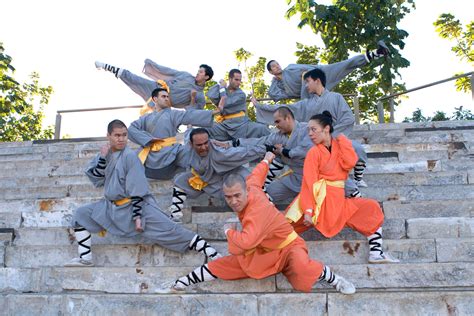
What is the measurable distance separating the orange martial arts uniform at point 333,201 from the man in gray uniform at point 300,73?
329 centimetres

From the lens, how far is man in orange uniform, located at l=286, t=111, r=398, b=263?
471cm

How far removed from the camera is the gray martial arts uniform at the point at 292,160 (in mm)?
5711

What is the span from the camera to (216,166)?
5891 millimetres

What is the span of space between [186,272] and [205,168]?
1.60 meters

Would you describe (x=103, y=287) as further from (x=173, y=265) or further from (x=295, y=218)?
(x=295, y=218)

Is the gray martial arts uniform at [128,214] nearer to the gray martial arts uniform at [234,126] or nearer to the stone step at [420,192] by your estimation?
the stone step at [420,192]

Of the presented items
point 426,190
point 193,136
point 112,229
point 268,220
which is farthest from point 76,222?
point 426,190

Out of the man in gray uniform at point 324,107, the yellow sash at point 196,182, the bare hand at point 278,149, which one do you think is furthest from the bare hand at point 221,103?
the bare hand at point 278,149

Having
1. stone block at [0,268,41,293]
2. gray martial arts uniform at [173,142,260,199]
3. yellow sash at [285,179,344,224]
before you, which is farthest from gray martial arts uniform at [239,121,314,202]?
stone block at [0,268,41,293]

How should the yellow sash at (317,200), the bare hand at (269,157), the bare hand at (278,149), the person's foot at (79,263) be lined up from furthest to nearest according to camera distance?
the bare hand at (278,149)
the bare hand at (269,157)
the person's foot at (79,263)
the yellow sash at (317,200)

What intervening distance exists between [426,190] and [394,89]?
764 centimetres

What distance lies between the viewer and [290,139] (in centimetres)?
594

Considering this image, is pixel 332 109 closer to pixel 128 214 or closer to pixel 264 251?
pixel 264 251

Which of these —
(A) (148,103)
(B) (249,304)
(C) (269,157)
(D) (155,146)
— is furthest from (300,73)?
(B) (249,304)
